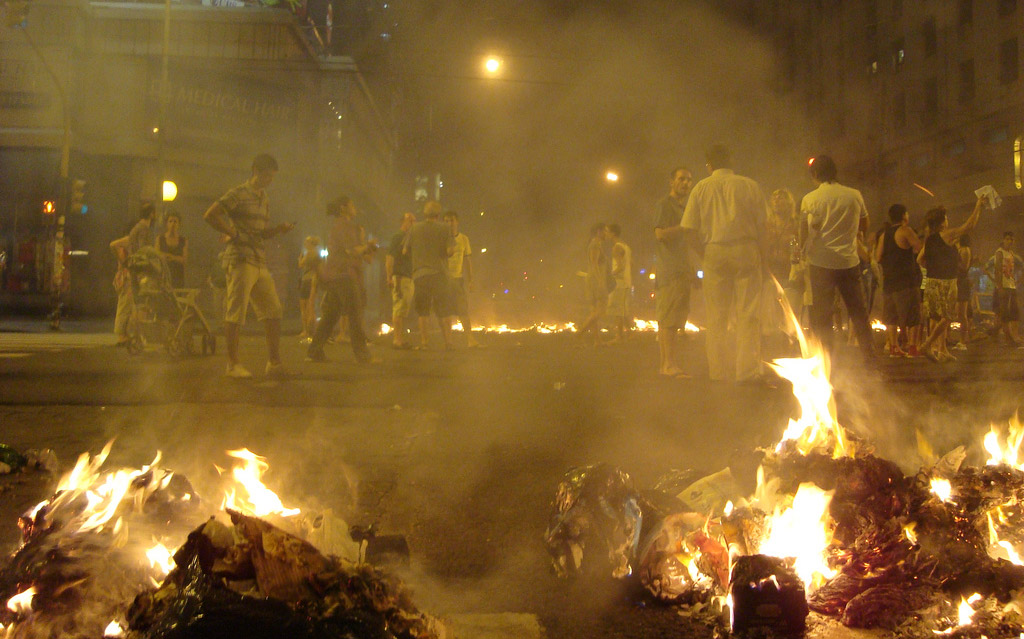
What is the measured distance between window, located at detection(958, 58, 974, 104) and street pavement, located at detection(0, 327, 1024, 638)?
263 centimetres

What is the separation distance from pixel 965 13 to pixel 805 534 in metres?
5.37

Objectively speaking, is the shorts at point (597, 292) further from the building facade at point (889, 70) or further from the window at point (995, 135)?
the window at point (995, 135)

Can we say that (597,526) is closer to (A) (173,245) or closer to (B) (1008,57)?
(A) (173,245)

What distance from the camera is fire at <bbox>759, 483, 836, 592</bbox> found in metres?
2.35

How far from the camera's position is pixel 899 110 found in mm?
6898

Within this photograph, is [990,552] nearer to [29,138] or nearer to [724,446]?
[724,446]

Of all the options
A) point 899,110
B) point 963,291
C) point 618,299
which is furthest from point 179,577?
point 963,291

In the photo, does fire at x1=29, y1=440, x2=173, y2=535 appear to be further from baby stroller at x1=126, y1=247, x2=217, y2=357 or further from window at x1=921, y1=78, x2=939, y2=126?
window at x1=921, y1=78, x2=939, y2=126

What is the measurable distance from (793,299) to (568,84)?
4.41 metres

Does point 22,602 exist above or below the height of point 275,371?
below

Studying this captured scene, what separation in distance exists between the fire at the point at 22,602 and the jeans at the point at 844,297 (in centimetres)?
530

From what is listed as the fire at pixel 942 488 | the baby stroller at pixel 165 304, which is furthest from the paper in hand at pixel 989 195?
the baby stroller at pixel 165 304

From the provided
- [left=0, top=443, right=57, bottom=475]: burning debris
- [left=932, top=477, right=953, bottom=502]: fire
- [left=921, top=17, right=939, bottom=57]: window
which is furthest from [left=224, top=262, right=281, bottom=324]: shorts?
[left=921, top=17, right=939, bottom=57]: window

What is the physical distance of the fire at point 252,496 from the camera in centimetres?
238
